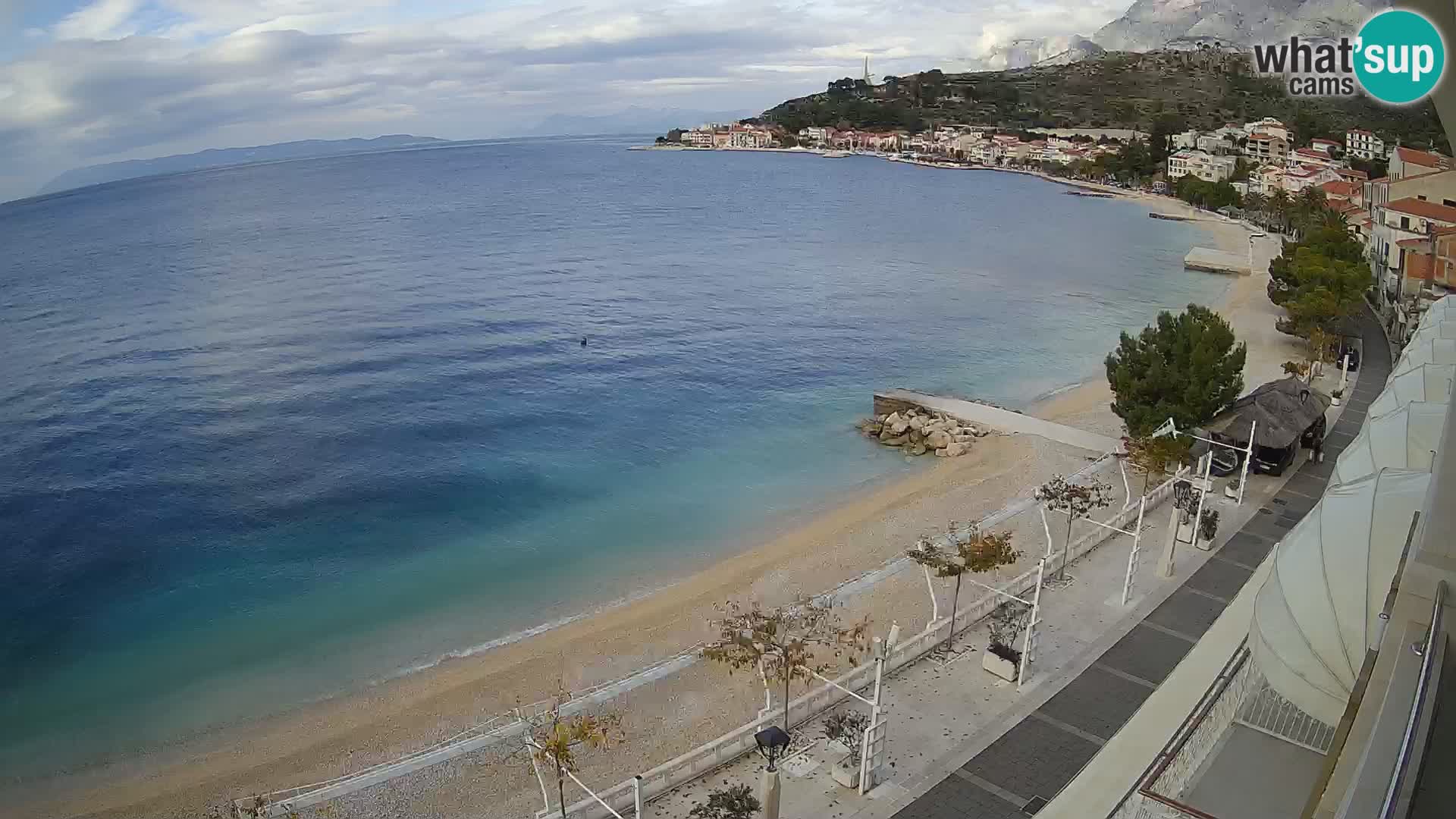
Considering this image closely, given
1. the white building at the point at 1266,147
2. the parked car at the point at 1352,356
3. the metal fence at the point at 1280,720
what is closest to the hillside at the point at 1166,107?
the white building at the point at 1266,147

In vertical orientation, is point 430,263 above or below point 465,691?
above

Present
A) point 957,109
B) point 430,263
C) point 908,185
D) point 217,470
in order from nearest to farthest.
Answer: point 217,470 < point 430,263 < point 908,185 < point 957,109

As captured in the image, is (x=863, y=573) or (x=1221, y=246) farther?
(x=1221, y=246)

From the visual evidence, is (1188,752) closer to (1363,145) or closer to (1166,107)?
(1363,145)

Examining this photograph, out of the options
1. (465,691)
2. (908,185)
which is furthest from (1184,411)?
(908,185)

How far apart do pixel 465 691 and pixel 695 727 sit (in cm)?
518

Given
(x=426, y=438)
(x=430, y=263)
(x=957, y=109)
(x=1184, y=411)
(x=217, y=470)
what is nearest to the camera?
(x=1184, y=411)

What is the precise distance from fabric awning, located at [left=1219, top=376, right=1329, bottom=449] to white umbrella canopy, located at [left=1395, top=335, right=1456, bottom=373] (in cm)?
313

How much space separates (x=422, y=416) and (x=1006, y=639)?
26.3 m

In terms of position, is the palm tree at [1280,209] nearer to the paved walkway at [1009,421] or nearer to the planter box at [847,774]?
the paved walkway at [1009,421]

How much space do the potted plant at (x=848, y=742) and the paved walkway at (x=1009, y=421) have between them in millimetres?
16579

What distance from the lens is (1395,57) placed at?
1669 cm

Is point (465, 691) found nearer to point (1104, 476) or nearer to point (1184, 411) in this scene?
point (1104, 476)

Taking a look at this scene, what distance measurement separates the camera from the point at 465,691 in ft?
57.9
